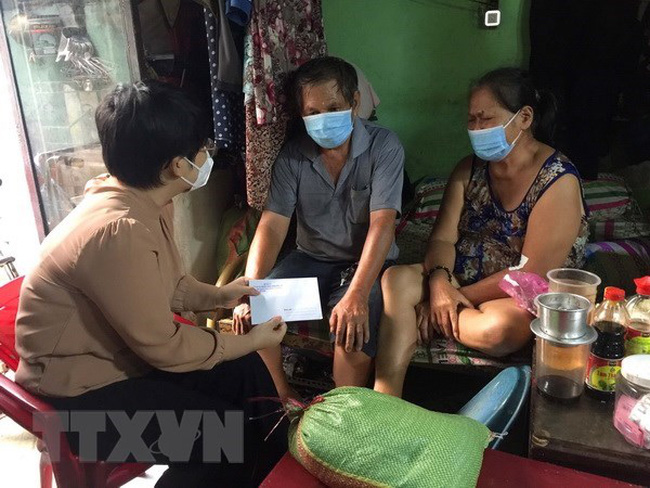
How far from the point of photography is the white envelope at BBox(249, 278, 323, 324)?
1618mm

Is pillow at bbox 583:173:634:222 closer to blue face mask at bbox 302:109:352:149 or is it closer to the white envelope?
blue face mask at bbox 302:109:352:149

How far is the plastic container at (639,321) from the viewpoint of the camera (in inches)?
46.0

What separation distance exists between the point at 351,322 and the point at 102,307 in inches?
31.4

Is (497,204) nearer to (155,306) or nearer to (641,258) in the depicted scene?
(641,258)

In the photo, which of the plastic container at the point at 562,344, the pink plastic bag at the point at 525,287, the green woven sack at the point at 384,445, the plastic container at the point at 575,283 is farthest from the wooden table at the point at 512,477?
the pink plastic bag at the point at 525,287

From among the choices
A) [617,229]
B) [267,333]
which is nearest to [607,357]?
[267,333]

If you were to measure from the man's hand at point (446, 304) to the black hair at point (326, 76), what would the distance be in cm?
69

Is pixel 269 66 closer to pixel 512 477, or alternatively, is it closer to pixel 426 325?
pixel 426 325

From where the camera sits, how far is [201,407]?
4.18ft

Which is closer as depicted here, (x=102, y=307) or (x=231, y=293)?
(x=102, y=307)

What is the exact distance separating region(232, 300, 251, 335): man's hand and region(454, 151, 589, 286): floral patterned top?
746 millimetres

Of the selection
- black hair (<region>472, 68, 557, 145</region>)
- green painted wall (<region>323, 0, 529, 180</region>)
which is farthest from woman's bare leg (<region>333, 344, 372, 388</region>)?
green painted wall (<region>323, 0, 529, 180</region>)

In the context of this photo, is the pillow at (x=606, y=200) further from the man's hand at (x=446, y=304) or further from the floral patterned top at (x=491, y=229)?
the man's hand at (x=446, y=304)

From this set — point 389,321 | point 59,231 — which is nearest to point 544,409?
point 389,321
